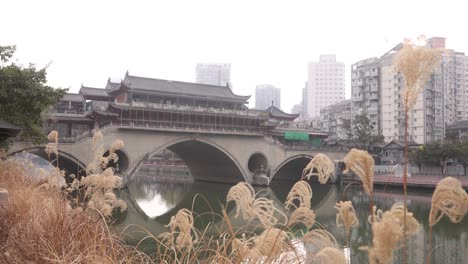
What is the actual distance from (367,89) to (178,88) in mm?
26624

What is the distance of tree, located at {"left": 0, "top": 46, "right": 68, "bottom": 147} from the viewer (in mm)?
12375

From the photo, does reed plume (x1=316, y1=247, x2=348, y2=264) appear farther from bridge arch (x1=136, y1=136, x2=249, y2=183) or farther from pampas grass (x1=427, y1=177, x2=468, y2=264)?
bridge arch (x1=136, y1=136, x2=249, y2=183)

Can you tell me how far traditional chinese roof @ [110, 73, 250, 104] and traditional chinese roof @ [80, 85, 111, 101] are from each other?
2.86m

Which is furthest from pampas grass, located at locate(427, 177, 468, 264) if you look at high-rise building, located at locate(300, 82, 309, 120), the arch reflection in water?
high-rise building, located at locate(300, 82, 309, 120)

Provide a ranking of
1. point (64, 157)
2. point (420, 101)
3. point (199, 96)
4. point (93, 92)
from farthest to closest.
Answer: point (420, 101), point (93, 92), point (199, 96), point (64, 157)

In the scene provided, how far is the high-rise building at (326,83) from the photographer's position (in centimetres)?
9714

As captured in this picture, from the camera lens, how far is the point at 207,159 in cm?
3462

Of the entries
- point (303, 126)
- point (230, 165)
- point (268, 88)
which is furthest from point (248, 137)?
point (268, 88)

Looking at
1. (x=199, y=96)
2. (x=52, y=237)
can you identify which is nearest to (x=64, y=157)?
(x=199, y=96)

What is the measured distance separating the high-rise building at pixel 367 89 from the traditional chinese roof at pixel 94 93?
2980 cm

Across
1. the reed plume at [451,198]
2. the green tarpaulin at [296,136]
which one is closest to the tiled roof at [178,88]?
the green tarpaulin at [296,136]

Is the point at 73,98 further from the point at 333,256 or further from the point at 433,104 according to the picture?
the point at 433,104

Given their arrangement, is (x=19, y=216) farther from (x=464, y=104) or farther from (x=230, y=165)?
(x=464, y=104)

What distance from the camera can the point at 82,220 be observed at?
395 cm
